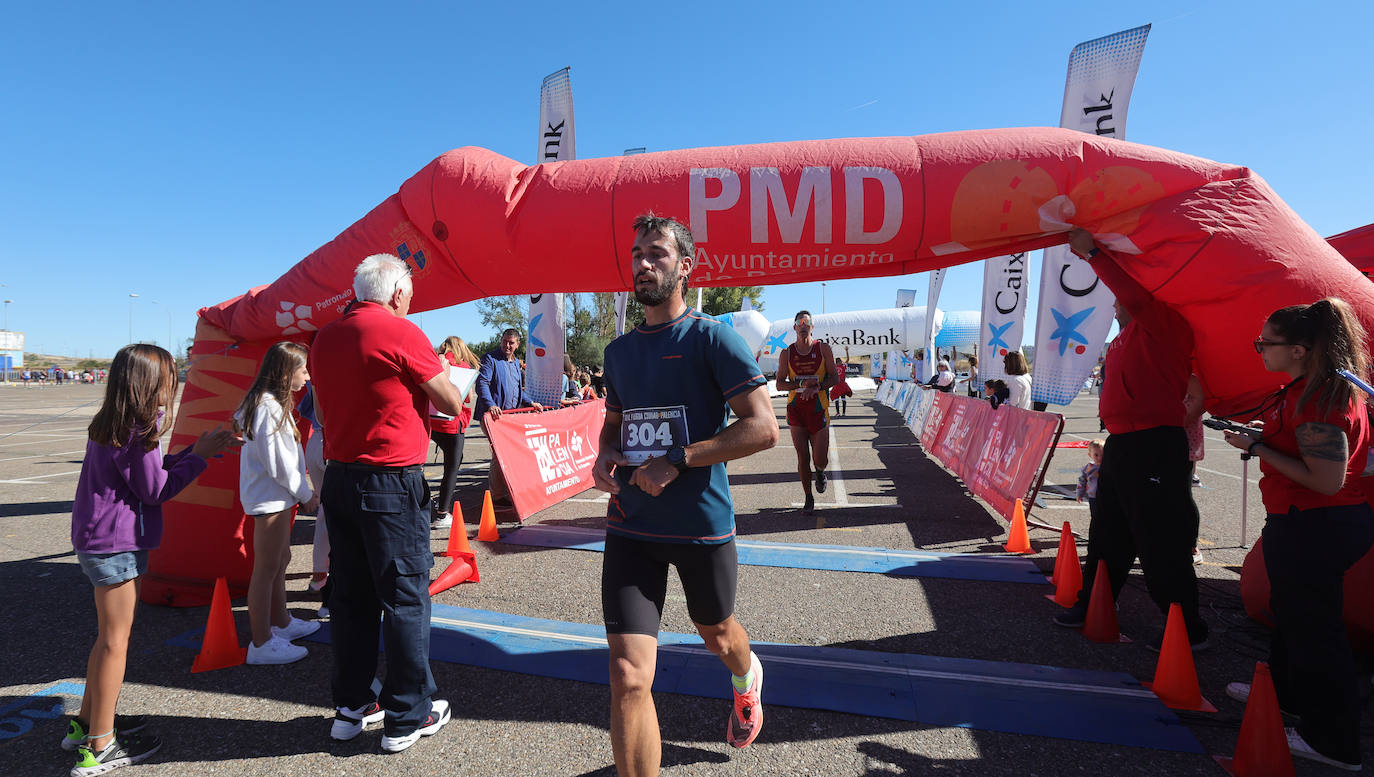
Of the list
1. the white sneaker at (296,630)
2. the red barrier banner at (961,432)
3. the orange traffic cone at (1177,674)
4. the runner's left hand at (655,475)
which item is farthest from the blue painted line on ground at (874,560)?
the red barrier banner at (961,432)

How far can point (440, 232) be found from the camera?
4.31 meters

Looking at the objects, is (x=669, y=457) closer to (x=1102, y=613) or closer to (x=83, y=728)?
(x=83, y=728)

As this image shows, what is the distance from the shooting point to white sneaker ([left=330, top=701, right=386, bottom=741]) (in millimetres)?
2723

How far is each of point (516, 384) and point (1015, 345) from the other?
7.70 metres

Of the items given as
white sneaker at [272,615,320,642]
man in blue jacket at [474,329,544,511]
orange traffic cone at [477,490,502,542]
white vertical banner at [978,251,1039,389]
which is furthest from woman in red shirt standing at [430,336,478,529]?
white vertical banner at [978,251,1039,389]

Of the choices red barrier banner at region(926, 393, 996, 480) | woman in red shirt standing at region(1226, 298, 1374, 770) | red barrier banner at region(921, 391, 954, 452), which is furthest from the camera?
red barrier banner at region(921, 391, 954, 452)

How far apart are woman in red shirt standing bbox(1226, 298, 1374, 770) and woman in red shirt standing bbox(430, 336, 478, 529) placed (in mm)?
5795

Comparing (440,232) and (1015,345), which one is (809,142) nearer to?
(440,232)

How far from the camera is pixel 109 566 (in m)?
2.55

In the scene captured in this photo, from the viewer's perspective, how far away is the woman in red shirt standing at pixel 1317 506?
2.43m

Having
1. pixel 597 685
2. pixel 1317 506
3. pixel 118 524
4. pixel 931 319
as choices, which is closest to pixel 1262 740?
pixel 1317 506

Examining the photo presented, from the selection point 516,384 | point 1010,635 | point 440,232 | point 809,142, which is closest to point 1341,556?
point 1010,635

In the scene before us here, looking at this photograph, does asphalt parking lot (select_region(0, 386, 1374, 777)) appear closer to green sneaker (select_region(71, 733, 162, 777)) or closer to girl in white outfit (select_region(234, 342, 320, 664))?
green sneaker (select_region(71, 733, 162, 777))

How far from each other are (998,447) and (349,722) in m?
6.86
